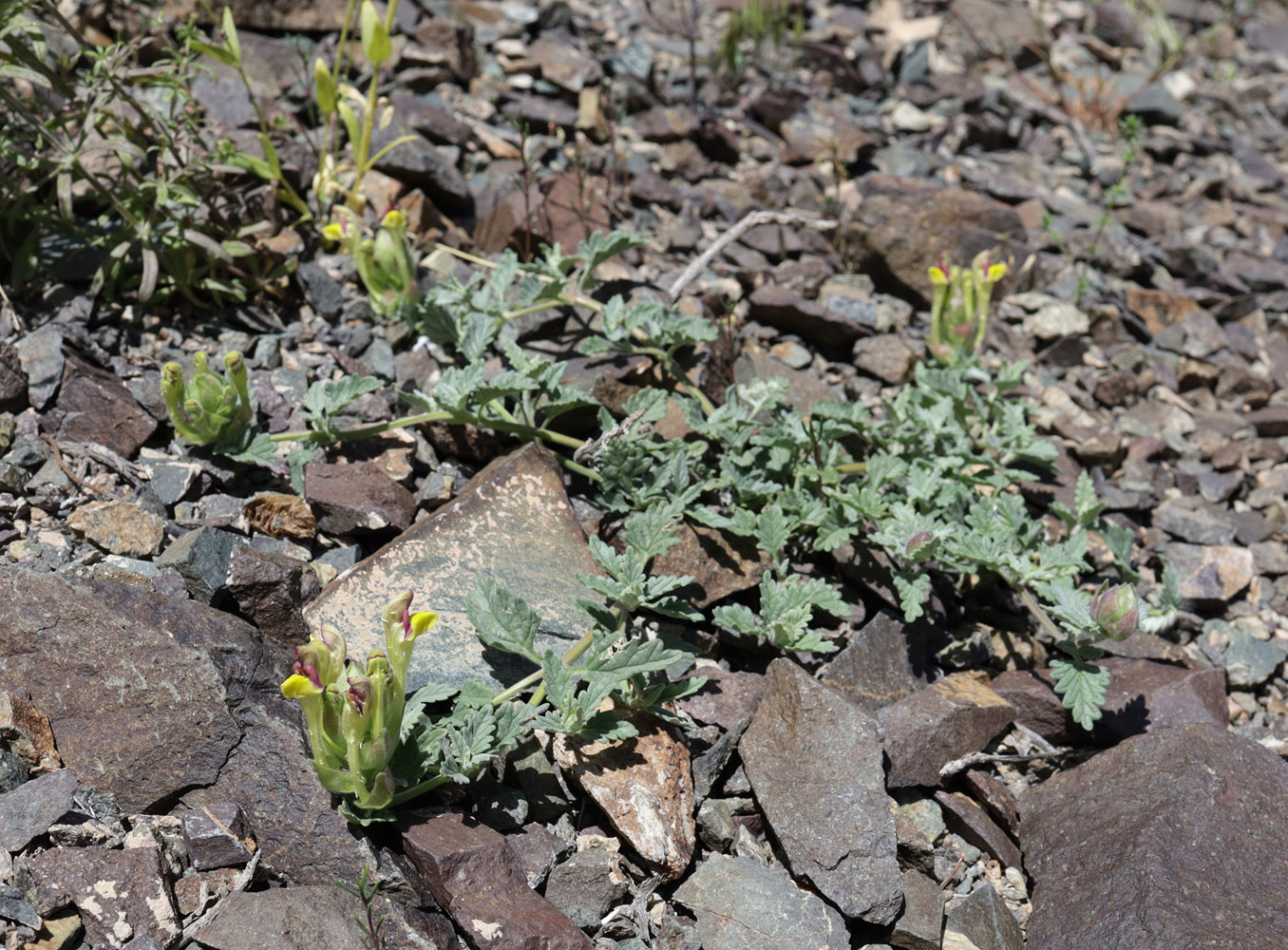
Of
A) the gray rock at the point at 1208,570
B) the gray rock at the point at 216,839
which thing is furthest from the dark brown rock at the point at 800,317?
the gray rock at the point at 216,839

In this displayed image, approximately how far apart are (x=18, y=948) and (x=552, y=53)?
490 centimetres

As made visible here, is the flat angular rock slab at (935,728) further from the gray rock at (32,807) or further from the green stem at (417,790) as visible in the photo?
the gray rock at (32,807)

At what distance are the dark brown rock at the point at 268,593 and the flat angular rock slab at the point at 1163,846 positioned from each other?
7.17ft

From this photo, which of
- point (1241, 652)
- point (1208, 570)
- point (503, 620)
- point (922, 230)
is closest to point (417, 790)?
point (503, 620)

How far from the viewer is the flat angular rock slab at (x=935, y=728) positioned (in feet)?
10.2

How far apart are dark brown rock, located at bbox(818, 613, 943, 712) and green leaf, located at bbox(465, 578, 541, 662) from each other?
38.4 inches

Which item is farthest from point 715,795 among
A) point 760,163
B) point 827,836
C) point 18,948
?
point 760,163

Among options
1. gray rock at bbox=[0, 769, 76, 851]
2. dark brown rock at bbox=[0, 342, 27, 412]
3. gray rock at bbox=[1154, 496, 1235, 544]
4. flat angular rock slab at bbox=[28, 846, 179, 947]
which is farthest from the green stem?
gray rock at bbox=[1154, 496, 1235, 544]

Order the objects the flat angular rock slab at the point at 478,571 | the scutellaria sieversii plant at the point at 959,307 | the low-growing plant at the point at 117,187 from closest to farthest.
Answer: the flat angular rock slab at the point at 478,571 < the low-growing plant at the point at 117,187 < the scutellaria sieversii plant at the point at 959,307

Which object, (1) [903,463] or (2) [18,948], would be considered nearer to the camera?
(2) [18,948]

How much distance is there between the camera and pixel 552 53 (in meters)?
5.77

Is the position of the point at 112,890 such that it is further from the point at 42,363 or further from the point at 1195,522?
the point at 1195,522

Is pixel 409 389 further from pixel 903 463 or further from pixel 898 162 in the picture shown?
pixel 898 162

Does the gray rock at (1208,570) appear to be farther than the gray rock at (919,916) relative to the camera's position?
Yes
